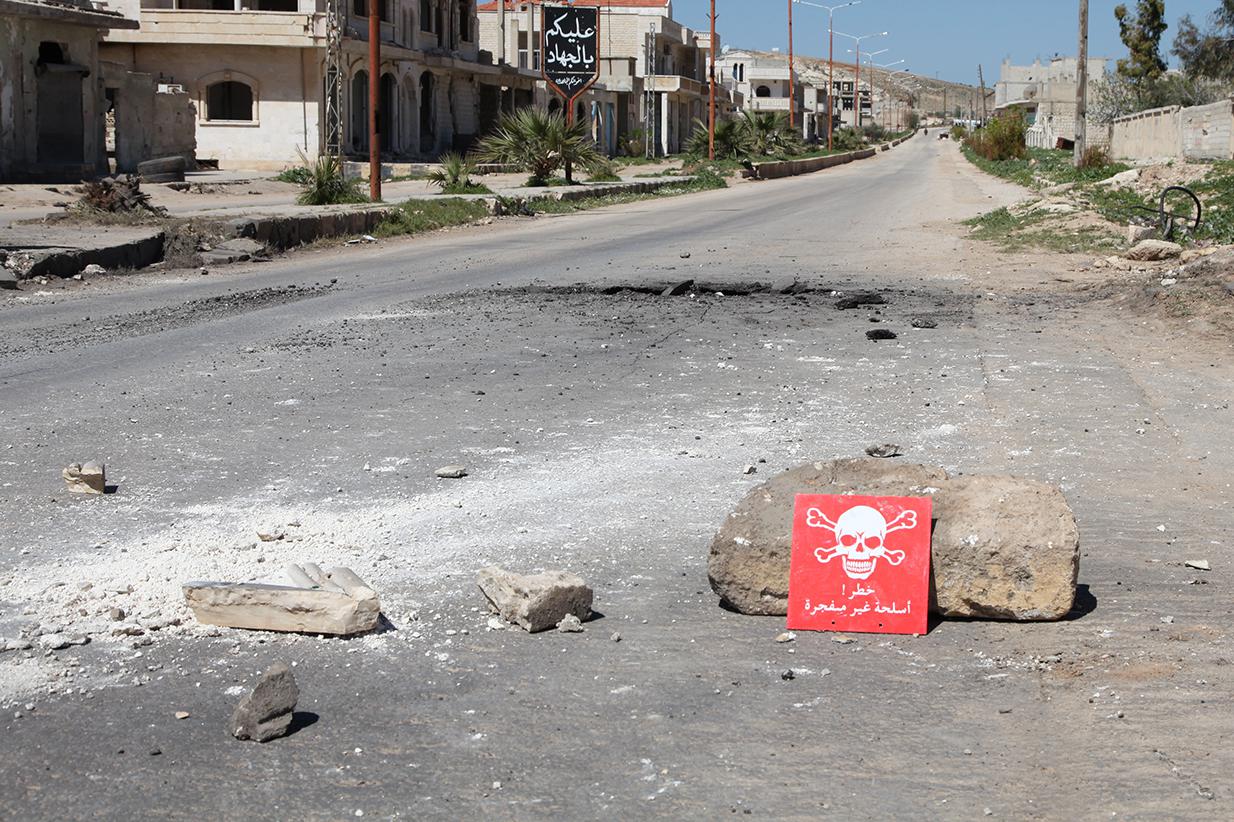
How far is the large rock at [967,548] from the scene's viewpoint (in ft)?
13.8

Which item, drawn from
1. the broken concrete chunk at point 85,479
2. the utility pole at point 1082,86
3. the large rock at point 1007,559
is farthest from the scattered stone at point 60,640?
the utility pole at point 1082,86

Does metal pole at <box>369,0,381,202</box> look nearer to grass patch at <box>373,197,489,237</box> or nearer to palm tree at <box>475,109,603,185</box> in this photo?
grass patch at <box>373,197,489,237</box>

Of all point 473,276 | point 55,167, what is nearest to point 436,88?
point 55,167

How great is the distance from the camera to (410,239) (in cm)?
2103

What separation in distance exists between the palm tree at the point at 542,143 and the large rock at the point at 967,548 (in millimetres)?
30774

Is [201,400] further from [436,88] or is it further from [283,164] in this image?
[436,88]

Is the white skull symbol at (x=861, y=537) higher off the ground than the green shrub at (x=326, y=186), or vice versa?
the green shrub at (x=326, y=186)

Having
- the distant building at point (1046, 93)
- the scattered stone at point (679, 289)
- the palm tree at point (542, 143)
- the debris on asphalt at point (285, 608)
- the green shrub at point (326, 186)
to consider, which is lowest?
the debris on asphalt at point (285, 608)

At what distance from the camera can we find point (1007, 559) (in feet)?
13.9

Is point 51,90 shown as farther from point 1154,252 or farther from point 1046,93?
point 1046,93

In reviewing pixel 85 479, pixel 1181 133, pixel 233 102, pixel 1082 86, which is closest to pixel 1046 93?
pixel 1082 86

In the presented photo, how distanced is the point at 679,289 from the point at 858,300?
1.72 meters

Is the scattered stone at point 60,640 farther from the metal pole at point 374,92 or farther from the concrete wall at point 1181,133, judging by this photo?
the concrete wall at point 1181,133

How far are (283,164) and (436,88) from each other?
39.0 ft
